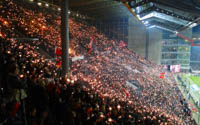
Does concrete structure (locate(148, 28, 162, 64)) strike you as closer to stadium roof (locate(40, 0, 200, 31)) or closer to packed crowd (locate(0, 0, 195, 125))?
stadium roof (locate(40, 0, 200, 31))

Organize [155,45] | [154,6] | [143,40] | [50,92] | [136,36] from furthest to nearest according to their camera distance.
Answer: [155,45] → [143,40] → [136,36] → [154,6] → [50,92]

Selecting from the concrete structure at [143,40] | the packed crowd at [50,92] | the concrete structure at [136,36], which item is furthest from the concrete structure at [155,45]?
the packed crowd at [50,92]

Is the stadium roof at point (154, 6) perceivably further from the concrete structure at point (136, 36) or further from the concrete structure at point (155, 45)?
the concrete structure at point (155, 45)

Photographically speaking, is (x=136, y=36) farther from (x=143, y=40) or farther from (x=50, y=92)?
(x=50, y=92)

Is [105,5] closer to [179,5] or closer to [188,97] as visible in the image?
[179,5]

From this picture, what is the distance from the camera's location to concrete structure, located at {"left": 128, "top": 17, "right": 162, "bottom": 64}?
26.6m

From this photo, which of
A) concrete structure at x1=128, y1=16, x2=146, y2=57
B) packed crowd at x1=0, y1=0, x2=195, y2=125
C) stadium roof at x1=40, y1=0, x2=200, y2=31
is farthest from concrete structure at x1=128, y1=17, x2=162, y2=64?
packed crowd at x1=0, y1=0, x2=195, y2=125

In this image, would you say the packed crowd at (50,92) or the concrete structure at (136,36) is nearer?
the packed crowd at (50,92)

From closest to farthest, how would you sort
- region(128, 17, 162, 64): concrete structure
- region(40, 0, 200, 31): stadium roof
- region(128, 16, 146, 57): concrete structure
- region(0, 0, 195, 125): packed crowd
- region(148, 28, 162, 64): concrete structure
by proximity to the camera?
region(0, 0, 195, 125): packed crowd → region(40, 0, 200, 31): stadium roof → region(128, 16, 146, 57): concrete structure → region(128, 17, 162, 64): concrete structure → region(148, 28, 162, 64): concrete structure

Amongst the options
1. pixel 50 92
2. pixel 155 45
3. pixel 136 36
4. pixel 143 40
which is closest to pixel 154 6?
pixel 136 36

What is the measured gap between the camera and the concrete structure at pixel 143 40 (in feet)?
87.1

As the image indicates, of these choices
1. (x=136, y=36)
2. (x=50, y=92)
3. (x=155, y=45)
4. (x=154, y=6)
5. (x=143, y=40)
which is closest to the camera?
(x=50, y=92)

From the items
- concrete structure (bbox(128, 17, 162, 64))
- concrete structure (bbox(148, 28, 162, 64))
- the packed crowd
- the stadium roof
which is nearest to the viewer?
the packed crowd

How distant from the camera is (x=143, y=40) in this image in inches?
1242
